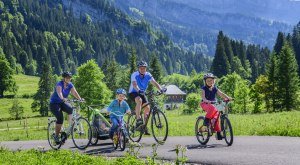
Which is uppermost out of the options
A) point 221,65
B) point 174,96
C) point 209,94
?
point 221,65

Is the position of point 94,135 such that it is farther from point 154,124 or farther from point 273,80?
point 273,80

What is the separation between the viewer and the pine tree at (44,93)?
357 ft

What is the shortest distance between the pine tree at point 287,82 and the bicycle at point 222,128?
54.2m

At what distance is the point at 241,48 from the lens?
157375 millimetres

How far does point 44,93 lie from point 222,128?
326ft

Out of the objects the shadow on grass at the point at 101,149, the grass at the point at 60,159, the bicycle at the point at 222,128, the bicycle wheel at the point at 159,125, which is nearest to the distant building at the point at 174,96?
the shadow on grass at the point at 101,149

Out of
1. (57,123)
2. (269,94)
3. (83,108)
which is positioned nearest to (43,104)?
(83,108)

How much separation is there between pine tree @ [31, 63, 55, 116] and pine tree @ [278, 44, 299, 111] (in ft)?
205

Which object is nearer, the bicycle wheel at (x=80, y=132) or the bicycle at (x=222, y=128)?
the bicycle at (x=222, y=128)

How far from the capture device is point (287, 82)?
6769cm

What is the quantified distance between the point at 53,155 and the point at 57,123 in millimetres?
3179

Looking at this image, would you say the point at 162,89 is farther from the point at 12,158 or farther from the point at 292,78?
the point at 292,78

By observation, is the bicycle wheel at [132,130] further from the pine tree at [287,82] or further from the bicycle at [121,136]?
the pine tree at [287,82]

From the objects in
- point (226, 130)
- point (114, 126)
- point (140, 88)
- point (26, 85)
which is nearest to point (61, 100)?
point (114, 126)
